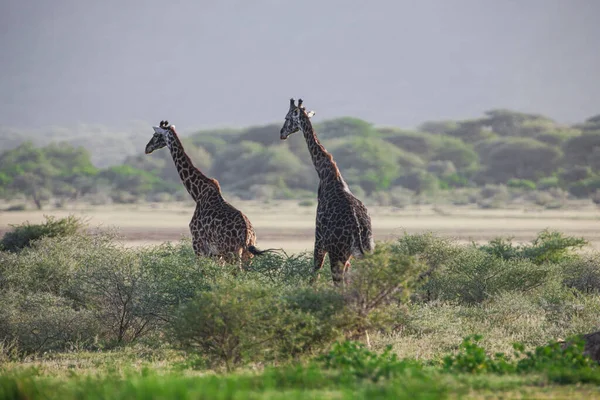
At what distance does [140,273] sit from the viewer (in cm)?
976

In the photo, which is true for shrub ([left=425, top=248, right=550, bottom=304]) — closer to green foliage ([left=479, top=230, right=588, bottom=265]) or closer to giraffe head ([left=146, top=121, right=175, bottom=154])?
green foliage ([left=479, top=230, right=588, bottom=265])

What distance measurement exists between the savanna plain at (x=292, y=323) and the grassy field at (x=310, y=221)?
7.69m

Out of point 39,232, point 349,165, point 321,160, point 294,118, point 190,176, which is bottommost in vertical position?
point 39,232

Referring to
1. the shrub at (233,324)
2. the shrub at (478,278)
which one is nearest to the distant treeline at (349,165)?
the shrub at (478,278)

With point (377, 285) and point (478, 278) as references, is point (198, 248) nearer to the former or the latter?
point (377, 285)

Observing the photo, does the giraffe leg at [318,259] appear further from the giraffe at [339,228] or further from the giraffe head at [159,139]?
the giraffe head at [159,139]

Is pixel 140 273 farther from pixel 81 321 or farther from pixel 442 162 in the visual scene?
pixel 442 162

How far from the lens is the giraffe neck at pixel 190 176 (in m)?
10.6

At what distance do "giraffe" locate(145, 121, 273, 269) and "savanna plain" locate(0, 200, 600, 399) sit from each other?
287mm

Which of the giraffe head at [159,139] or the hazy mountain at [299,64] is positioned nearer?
the giraffe head at [159,139]

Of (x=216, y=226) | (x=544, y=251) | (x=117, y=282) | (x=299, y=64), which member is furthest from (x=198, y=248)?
(x=299, y=64)

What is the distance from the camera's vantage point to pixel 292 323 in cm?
769

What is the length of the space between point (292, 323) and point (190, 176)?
143 inches

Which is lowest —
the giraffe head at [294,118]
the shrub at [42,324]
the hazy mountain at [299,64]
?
the shrub at [42,324]
